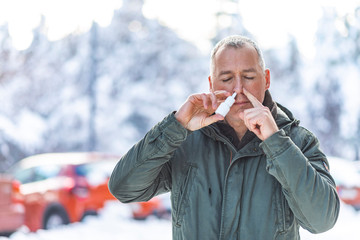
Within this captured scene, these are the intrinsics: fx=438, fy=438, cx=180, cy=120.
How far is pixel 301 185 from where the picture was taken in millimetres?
930

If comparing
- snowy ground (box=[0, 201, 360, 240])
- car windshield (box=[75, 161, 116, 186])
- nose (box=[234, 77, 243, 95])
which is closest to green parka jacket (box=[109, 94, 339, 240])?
nose (box=[234, 77, 243, 95])

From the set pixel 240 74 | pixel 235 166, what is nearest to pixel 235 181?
pixel 235 166

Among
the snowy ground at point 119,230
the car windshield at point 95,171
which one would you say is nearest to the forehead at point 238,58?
the snowy ground at point 119,230

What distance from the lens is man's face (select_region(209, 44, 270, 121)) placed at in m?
1.12

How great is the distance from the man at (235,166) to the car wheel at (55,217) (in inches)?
131

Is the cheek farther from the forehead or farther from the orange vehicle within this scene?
the orange vehicle

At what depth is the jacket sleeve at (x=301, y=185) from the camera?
931mm

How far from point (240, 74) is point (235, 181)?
0.28 meters

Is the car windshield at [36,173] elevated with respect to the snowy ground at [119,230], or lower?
elevated

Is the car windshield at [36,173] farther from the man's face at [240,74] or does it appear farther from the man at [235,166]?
the man's face at [240,74]

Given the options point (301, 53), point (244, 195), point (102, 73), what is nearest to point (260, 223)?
point (244, 195)

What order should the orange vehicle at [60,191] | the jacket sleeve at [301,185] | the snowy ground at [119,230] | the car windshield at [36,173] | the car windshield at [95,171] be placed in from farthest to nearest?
the car windshield at [95,171] < the car windshield at [36,173] < the orange vehicle at [60,191] < the snowy ground at [119,230] < the jacket sleeve at [301,185]

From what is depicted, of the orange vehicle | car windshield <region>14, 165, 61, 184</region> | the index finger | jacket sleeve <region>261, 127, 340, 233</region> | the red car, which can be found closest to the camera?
jacket sleeve <region>261, 127, 340, 233</region>

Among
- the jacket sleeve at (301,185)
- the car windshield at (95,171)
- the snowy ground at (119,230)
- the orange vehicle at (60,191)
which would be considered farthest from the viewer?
the car windshield at (95,171)
